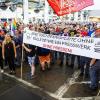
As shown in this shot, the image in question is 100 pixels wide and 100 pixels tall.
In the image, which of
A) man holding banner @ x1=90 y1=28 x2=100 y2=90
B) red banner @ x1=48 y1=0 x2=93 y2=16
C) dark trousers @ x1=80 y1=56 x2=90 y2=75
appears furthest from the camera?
dark trousers @ x1=80 y1=56 x2=90 y2=75

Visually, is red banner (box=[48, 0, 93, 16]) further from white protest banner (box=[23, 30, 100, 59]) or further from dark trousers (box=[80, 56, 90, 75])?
dark trousers (box=[80, 56, 90, 75])

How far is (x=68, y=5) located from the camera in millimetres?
8750

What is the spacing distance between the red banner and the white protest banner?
94 centimetres

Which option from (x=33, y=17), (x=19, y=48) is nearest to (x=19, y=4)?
(x=33, y=17)

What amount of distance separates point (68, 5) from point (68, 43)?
1.37 metres

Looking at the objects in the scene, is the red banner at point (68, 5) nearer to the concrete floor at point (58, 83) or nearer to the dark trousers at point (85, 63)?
the dark trousers at point (85, 63)

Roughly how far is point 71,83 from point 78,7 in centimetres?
265

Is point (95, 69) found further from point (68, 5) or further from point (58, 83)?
point (68, 5)

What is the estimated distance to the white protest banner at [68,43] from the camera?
7.63 metres

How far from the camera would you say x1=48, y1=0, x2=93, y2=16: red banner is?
8523 mm

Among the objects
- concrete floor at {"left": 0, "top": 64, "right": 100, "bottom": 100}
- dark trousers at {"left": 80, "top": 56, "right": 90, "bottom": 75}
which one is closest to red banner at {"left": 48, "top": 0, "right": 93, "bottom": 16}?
dark trousers at {"left": 80, "top": 56, "right": 90, "bottom": 75}

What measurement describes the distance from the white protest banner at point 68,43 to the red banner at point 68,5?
3.09ft

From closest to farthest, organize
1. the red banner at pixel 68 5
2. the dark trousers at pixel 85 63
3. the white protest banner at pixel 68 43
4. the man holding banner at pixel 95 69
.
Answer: the white protest banner at pixel 68 43 < the man holding banner at pixel 95 69 < the red banner at pixel 68 5 < the dark trousers at pixel 85 63

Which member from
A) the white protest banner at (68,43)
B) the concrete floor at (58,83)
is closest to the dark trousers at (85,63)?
the concrete floor at (58,83)
